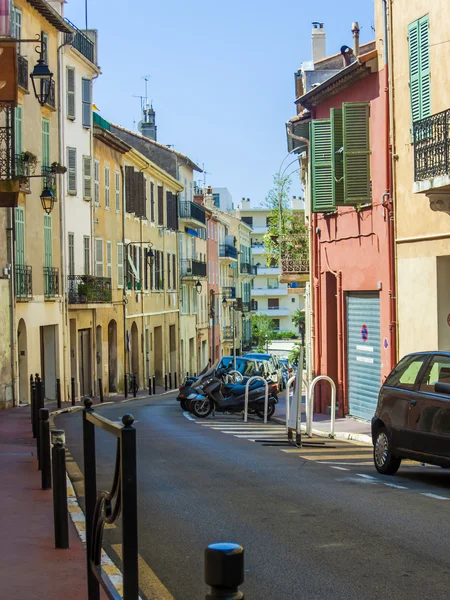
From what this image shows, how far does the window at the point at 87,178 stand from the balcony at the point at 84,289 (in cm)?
335

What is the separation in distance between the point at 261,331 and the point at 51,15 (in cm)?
6742

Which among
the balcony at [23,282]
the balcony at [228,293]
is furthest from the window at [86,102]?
the balcony at [228,293]

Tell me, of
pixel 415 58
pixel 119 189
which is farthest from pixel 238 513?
pixel 119 189

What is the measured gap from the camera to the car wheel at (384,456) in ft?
42.6

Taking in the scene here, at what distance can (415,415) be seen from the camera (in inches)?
485

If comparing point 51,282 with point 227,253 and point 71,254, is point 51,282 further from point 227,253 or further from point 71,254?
point 227,253

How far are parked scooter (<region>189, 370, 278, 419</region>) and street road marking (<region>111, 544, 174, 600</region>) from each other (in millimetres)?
19579

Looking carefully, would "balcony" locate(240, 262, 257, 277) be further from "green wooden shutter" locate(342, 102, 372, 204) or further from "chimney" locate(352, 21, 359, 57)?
"green wooden shutter" locate(342, 102, 372, 204)

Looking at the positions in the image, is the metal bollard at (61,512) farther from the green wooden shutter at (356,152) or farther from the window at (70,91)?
the window at (70,91)

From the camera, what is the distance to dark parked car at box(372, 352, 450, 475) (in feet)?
38.6

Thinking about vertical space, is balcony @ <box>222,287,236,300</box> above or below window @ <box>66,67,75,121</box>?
below

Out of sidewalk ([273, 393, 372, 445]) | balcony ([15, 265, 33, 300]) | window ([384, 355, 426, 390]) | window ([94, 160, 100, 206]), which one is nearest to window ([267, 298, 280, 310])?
window ([94, 160, 100, 206])

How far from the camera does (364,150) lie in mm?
24203

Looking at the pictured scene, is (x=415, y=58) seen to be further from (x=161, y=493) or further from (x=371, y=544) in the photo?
(x=371, y=544)
